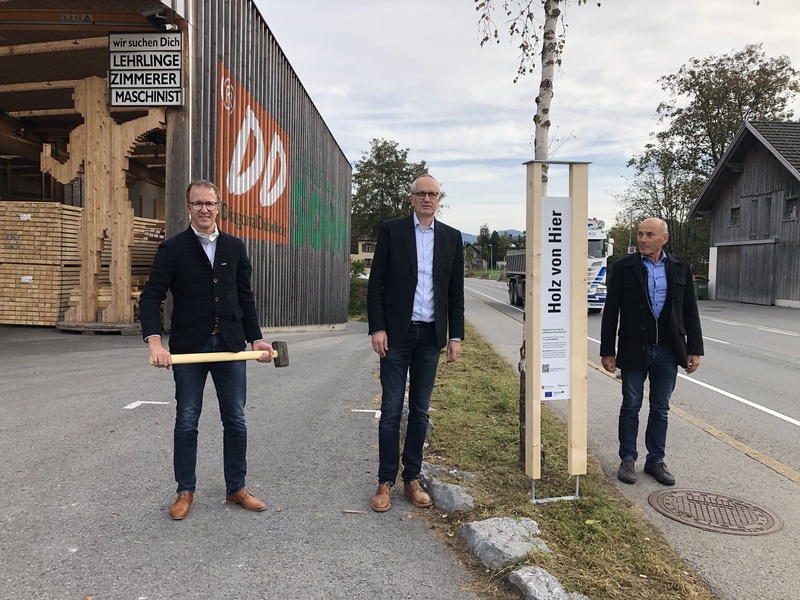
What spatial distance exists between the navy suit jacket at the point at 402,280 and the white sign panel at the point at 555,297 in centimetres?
53

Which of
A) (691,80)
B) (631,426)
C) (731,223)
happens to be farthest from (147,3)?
(691,80)

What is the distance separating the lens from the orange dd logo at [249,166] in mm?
10648

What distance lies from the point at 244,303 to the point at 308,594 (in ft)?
5.69

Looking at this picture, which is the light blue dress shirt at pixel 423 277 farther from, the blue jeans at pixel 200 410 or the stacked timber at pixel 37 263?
the stacked timber at pixel 37 263

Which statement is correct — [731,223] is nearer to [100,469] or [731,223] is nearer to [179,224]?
[179,224]

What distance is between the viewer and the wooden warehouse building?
9367 mm

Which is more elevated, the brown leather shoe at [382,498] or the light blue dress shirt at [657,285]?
the light blue dress shirt at [657,285]

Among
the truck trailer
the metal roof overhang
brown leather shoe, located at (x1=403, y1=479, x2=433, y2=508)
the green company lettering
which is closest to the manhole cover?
brown leather shoe, located at (x1=403, y1=479, x2=433, y2=508)

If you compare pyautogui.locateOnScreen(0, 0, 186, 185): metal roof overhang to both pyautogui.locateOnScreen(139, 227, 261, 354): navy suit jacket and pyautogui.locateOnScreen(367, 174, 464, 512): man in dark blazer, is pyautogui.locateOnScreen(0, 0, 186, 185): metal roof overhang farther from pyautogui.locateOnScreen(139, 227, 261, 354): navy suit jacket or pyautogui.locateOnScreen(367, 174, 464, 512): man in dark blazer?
pyautogui.locateOnScreen(367, 174, 464, 512): man in dark blazer

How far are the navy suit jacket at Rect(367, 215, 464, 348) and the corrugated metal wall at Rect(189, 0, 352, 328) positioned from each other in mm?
6888

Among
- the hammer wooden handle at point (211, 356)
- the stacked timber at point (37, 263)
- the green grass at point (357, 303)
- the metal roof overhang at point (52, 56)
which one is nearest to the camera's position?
the hammer wooden handle at point (211, 356)

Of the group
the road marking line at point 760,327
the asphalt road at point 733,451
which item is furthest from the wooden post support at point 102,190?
the road marking line at point 760,327

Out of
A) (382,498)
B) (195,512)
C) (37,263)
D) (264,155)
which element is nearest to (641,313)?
(382,498)

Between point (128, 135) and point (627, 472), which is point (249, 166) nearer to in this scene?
point (128, 135)
